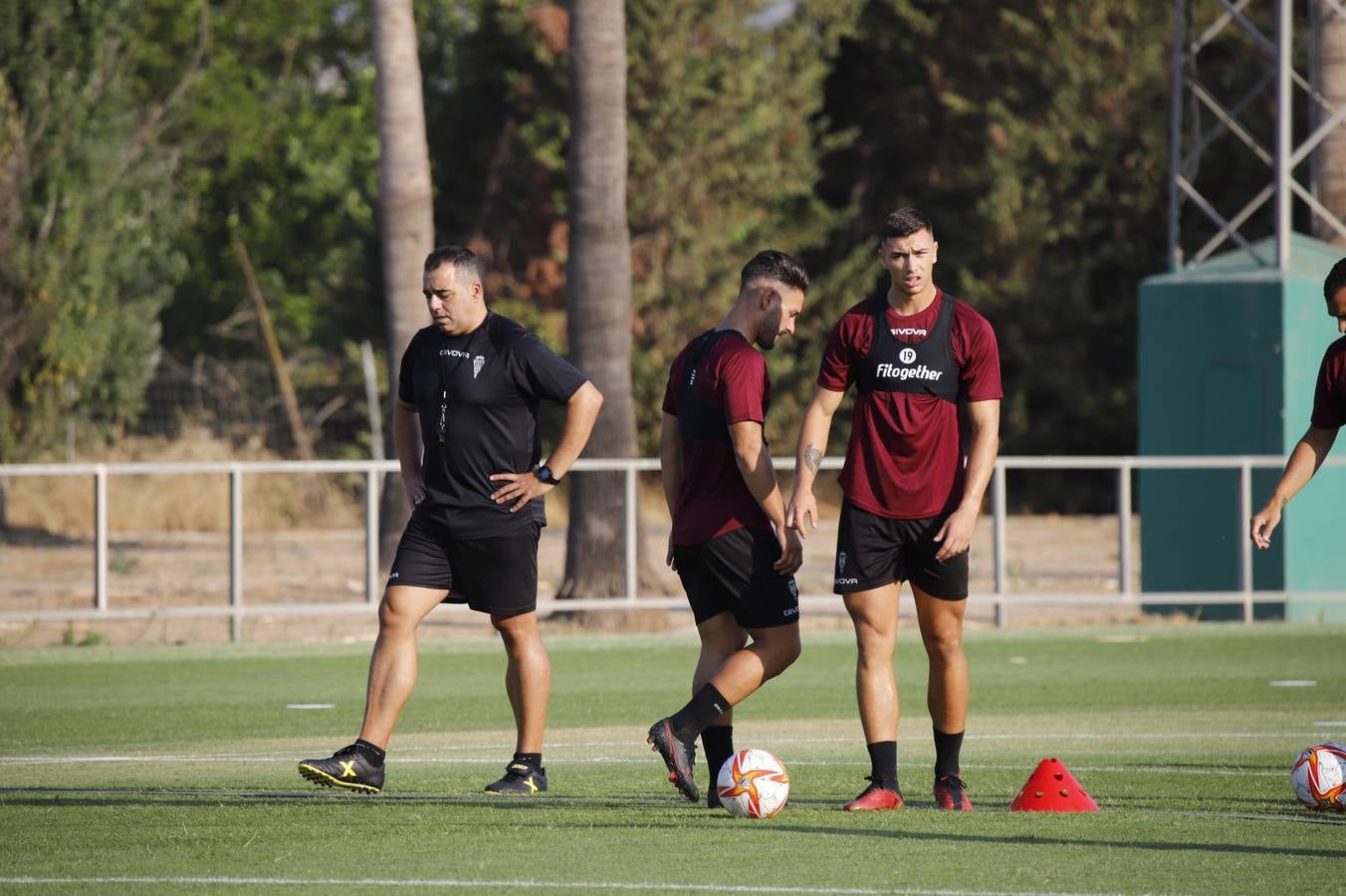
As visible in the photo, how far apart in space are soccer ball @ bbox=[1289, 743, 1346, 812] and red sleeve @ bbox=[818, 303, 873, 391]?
240 cm

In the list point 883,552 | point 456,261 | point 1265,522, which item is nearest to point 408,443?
point 456,261

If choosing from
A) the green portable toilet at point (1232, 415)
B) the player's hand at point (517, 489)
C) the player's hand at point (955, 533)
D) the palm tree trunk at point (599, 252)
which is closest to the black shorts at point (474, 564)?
the player's hand at point (517, 489)

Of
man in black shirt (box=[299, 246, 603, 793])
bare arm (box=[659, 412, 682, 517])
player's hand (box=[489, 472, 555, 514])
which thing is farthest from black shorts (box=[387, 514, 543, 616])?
bare arm (box=[659, 412, 682, 517])

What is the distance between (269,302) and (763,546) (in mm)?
44753

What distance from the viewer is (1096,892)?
6395mm

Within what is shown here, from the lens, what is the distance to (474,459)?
8.65 metres

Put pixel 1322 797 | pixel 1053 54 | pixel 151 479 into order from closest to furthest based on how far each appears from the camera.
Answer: pixel 1322 797 < pixel 151 479 < pixel 1053 54

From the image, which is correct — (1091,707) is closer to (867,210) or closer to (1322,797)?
(1322,797)

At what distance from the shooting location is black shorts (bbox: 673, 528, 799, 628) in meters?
8.09

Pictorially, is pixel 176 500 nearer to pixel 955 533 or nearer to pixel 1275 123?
pixel 1275 123

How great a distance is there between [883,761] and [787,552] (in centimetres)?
95

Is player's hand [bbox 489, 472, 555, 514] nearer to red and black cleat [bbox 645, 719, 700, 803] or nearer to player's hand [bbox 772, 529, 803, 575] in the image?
player's hand [bbox 772, 529, 803, 575]

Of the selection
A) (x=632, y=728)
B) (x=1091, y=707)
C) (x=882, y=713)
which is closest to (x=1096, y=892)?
(x=882, y=713)

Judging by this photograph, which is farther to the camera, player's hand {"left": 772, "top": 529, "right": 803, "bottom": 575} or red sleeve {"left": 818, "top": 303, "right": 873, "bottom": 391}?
red sleeve {"left": 818, "top": 303, "right": 873, "bottom": 391}
